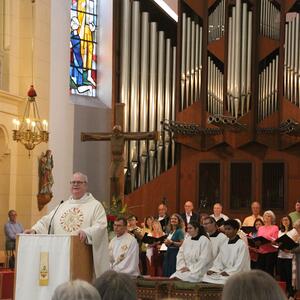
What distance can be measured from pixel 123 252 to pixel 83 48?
8592 millimetres

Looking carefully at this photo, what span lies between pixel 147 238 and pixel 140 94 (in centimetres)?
556

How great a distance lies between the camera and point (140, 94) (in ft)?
61.1

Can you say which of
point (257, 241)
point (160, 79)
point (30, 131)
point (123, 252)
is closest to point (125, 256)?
point (123, 252)

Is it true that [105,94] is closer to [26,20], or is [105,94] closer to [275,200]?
[26,20]

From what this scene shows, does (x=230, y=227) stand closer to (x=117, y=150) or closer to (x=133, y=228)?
(x=133, y=228)

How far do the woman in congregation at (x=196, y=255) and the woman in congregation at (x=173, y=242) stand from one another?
1.54m

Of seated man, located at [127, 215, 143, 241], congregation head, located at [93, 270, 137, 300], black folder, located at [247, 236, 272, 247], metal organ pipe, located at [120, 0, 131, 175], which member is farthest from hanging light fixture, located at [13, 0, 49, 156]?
congregation head, located at [93, 270, 137, 300]

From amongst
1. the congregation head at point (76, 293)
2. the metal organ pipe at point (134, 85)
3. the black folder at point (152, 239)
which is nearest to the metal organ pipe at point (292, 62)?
the metal organ pipe at point (134, 85)

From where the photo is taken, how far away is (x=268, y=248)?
1361cm

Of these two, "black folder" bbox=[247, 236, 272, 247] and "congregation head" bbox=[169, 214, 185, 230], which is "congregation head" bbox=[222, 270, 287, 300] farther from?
"black folder" bbox=[247, 236, 272, 247]

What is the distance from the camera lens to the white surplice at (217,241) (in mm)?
11320

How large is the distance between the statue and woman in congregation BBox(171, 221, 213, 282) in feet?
19.0

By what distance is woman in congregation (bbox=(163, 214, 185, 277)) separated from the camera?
13.2m

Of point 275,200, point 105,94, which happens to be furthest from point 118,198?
point 105,94
